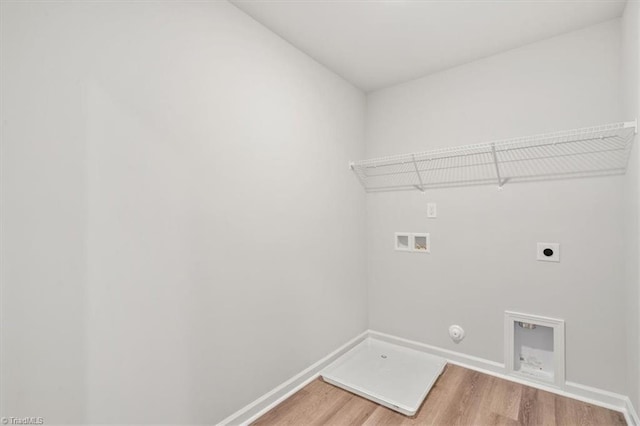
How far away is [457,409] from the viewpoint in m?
1.79

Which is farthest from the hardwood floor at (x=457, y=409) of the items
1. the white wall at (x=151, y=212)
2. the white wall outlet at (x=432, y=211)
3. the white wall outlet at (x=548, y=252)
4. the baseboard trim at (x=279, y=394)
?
the white wall outlet at (x=432, y=211)

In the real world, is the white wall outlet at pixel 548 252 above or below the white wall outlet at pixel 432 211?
below

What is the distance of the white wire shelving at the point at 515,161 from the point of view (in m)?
1.78

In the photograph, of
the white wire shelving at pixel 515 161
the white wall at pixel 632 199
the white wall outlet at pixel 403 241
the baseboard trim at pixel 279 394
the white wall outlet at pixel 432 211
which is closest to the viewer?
the white wall at pixel 632 199

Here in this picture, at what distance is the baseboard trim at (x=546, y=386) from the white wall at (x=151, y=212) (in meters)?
1.00

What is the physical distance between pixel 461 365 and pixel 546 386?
52 centimetres

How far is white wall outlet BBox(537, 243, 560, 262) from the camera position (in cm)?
195

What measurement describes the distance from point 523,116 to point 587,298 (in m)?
1.26

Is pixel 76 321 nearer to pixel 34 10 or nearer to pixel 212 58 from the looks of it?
pixel 34 10

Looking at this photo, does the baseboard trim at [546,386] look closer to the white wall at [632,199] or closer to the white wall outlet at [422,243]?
the white wall at [632,199]

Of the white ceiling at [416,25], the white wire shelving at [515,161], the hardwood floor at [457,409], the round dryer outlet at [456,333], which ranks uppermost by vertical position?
the white ceiling at [416,25]

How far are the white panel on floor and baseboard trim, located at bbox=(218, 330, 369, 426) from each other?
0.19ft

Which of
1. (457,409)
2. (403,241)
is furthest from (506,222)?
(457,409)

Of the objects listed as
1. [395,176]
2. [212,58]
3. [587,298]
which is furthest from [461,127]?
[212,58]
